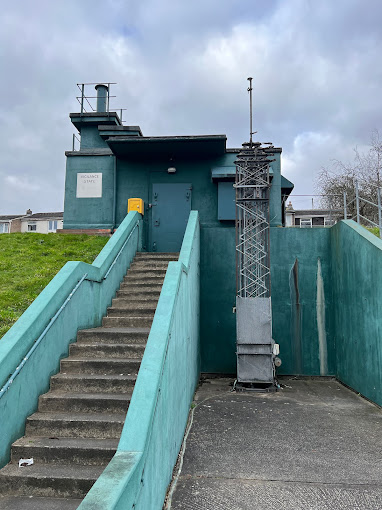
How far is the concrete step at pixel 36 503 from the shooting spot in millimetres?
3162

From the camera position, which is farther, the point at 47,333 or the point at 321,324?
the point at 321,324

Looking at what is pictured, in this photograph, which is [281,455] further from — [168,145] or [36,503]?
[168,145]

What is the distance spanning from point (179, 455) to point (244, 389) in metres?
3.75

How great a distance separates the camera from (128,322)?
19.9 ft

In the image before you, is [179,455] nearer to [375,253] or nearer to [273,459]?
[273,459]

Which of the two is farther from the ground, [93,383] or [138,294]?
[138,294]

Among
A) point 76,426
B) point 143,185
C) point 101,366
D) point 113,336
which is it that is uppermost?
point 143,185

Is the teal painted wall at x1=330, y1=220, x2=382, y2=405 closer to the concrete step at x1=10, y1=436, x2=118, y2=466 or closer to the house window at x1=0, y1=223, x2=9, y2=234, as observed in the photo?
the concrete step at x1=10, y1=436, x2=118, y2=466

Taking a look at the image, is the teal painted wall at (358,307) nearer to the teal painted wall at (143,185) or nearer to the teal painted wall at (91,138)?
the teal painted wall at (143,185)

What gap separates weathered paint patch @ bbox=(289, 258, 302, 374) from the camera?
31.5 feet

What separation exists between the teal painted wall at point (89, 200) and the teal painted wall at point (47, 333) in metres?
5.57

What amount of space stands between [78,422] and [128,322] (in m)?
2.20

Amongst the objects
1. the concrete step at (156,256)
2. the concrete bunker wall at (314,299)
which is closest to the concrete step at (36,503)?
the concrete step at (156,256)

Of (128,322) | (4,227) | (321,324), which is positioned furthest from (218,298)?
(4,227)
